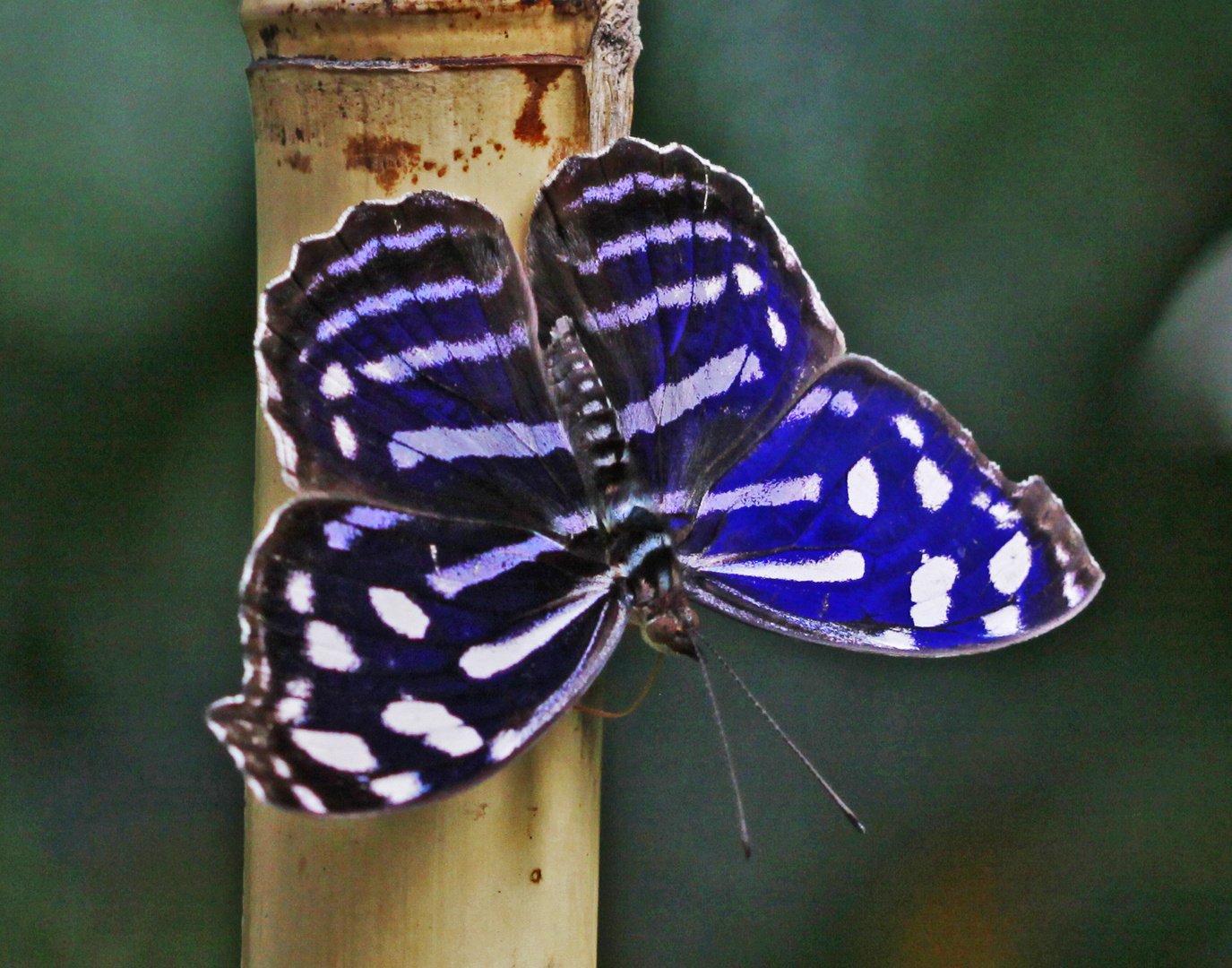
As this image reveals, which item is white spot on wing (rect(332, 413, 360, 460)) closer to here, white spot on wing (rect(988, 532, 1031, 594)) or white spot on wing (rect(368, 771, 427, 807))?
white spot on wing (rect(368, 771, 427, 807))

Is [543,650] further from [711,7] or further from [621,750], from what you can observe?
[711,7]

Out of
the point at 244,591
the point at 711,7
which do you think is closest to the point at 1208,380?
the point at 711,7

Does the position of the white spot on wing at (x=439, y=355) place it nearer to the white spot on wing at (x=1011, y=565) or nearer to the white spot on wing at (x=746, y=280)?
the white spot on wing at (x=746, y=280)

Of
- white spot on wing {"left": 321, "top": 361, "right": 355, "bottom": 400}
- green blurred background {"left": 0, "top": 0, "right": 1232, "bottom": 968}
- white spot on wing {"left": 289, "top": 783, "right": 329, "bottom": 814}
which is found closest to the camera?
white spot on wing {"left": 289, "top": 783, "right": 329, "bottom": 814}

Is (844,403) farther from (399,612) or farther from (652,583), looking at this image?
(399,612)

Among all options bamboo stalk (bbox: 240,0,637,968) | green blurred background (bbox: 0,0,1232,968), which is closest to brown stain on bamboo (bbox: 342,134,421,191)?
bamboo stalk (bbox: 240,0,637,968)

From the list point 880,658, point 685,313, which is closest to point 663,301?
point 685,313
